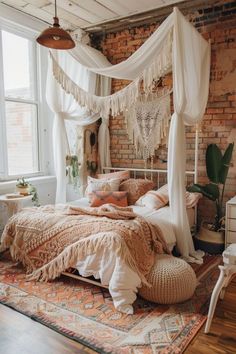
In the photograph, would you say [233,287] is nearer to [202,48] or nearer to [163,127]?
[163,127]

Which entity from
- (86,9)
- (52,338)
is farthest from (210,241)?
(86,9)

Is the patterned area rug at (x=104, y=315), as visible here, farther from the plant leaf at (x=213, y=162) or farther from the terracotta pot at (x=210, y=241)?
the plant leaf at (x=213, y=162)

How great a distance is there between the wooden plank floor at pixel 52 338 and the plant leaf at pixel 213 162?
64.5 inches

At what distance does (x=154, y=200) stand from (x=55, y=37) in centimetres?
199

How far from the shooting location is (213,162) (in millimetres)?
3578

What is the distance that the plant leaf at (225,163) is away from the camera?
11.5 ft

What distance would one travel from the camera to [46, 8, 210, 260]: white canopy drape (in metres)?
2.79

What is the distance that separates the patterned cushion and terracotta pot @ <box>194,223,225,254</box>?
0.96m

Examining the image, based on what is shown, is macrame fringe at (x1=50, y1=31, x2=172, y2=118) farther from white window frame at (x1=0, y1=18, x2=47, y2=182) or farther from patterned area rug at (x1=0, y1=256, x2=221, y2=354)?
patterned area rug at (x1=0, y1=256, x2=221, y2=354)

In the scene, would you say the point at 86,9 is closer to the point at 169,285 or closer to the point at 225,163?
the point at 225,163

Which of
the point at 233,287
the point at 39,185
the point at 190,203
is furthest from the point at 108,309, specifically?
the point at 39,185

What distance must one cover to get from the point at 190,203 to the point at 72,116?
192 centimetres

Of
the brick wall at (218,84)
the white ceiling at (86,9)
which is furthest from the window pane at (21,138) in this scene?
the brick wall at (218,84)

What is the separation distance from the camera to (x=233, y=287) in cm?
274
